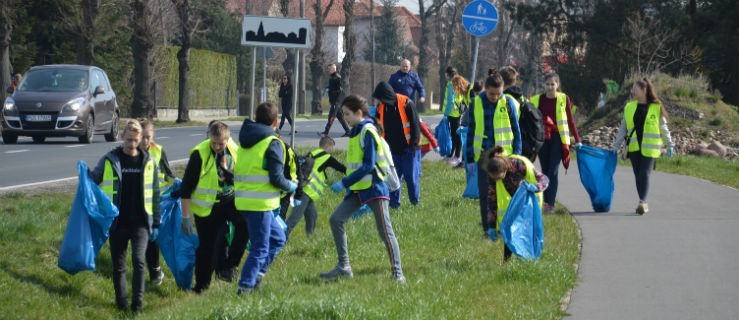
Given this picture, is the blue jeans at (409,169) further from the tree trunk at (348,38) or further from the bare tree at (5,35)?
the tree trunk at (348,38)

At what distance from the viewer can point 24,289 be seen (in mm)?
9477

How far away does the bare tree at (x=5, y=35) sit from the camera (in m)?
31.6

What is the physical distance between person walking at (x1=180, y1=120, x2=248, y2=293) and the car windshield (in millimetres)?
15884

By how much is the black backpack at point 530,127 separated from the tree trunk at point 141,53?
83.2 feet

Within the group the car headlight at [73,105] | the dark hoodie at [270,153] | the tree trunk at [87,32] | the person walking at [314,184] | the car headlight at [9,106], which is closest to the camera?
the dark hoodie at [270,153]

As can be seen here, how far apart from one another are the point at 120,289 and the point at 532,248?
3385 mm

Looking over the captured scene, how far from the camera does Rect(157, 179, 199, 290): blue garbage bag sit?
962 centimetres

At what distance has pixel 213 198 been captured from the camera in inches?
348

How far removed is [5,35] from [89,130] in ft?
31.1

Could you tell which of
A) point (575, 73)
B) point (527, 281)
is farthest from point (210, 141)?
point (575, 73)

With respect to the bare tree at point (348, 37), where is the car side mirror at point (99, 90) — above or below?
below

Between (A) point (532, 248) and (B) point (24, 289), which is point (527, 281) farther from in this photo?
(B) point (24, 289)

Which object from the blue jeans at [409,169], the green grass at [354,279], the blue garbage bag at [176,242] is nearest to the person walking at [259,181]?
the green grass at [354,279]

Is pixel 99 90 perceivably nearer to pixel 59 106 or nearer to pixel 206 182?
pixel 59 106
